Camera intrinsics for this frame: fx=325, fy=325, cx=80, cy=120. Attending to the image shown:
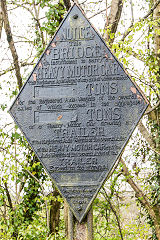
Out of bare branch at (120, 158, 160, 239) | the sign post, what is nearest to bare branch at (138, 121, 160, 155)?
bare branch at (120, 158, 160, 239)

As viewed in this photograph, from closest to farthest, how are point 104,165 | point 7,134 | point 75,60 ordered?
1. point 104,165
2. point 75,60
3. point 7,134

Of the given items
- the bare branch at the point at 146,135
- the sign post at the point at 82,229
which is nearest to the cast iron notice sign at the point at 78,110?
the sign post at the point at 82,229

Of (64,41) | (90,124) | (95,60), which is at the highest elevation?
(64,41)

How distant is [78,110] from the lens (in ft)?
10.1

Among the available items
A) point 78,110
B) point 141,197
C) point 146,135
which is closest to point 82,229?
point 78,110

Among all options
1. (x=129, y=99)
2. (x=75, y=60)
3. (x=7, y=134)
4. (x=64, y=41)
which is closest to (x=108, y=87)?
(x=129, y=99)

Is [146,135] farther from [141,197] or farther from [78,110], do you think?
[78,110]

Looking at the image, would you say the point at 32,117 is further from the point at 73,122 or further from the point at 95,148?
the point at 95,148

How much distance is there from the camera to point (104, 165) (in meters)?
2.97

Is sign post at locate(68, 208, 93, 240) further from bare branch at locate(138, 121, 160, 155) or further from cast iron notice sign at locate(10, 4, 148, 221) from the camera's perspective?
bare branch at locate(138, 121, 160, 155)

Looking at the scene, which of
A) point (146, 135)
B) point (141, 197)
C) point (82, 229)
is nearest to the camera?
point (82, 229)

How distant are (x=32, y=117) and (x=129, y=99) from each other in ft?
3.07

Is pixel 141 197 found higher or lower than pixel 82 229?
higher

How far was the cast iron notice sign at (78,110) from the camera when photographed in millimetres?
2980
